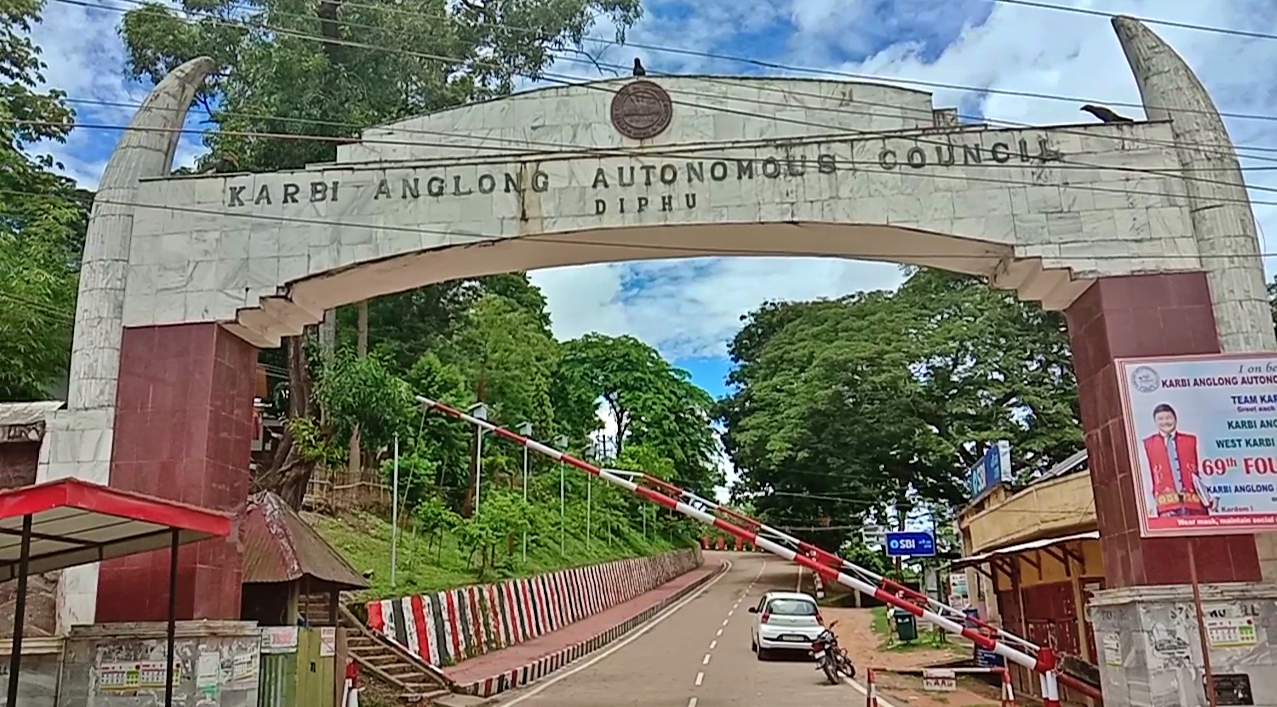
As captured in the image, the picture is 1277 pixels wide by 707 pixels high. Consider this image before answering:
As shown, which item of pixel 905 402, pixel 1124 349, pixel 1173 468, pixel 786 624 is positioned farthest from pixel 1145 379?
pixel 905 402

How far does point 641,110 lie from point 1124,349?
5.03 meters

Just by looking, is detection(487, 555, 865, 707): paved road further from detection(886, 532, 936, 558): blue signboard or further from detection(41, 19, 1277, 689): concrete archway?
detection(41, 19, 1277, 689): concrete archway

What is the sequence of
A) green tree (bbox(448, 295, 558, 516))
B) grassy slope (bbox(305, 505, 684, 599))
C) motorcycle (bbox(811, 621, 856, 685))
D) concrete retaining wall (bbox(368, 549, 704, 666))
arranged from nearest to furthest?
motorcycle (bbox(811, 621, 856, 685)) → concrete retaining wall (bbox(368, 549, 704, 666)) → grassy slope (bbox(305, 505, 684, 599)) → green tree (bbox(448, 295, 558, 516))

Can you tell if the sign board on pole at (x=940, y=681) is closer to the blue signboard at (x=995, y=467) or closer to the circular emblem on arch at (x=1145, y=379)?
the blue signboard at (x=995, y=467)

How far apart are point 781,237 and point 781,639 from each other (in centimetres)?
1212

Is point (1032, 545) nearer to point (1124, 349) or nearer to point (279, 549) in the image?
point (1124, 349)

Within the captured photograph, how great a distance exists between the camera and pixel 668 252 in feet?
34.5

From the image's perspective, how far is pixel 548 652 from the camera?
20.5 meters

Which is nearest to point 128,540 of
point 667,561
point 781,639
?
point 781,639

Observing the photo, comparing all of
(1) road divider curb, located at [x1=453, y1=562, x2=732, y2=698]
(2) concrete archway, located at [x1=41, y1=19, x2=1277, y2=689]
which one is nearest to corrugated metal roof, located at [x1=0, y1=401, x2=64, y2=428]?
(2) concrete archway, located at [x1=41, y1=19, x2=1277, y2=689]

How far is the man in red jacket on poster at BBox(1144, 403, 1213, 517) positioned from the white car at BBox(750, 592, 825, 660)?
12.2 m

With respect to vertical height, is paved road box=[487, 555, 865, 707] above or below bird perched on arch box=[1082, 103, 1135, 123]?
below

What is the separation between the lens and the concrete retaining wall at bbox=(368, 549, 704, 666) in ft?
55.3

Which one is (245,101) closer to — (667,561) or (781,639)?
(781,639)
